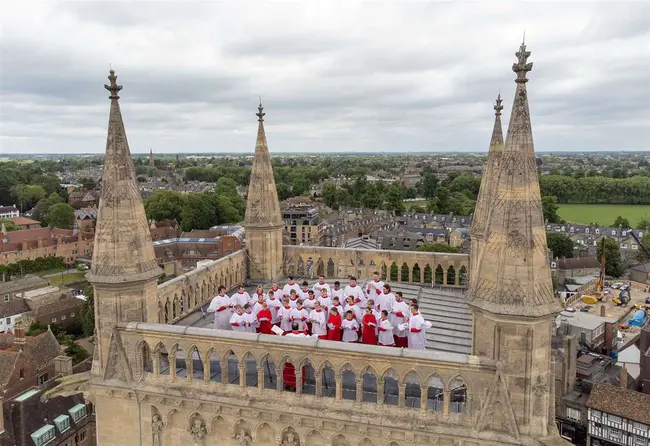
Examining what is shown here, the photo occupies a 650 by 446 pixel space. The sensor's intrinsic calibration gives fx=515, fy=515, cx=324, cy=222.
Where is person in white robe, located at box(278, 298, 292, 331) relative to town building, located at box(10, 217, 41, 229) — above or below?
above

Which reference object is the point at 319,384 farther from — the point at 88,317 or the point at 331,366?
the point at 88,317

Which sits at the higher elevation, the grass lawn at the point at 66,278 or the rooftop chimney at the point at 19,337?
the rooftop chimney at the point at 19,337

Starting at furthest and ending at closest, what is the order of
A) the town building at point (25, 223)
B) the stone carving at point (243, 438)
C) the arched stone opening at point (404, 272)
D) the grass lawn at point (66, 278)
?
1. the town building at point (25, 223)
2. the grass lawn at point (66, 278)
3. the arched stone opening at point (404, 272)
4. the stone carving at point (243, 438)

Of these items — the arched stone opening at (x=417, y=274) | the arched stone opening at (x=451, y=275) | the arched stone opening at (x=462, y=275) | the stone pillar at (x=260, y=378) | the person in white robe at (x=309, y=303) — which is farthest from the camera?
the arched stone opening at (x=417, y=274)

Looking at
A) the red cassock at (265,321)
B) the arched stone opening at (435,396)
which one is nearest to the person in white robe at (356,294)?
the red cassock at (265,321)

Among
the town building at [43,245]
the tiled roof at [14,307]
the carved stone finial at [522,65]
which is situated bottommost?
the tiled roof at [14,307]

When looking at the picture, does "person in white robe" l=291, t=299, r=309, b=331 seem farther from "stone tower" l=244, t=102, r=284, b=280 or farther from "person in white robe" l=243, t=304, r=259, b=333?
"stone tower" l=244, t=102, r=284, b=280

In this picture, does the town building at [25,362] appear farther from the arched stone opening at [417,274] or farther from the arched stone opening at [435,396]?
the arched stone opening at [435,396]

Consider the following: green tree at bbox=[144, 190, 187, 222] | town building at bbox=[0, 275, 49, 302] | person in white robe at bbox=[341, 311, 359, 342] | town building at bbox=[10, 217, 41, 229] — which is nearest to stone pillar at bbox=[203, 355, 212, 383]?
person in white robe at bbox=[341, 311, 359, 342]
